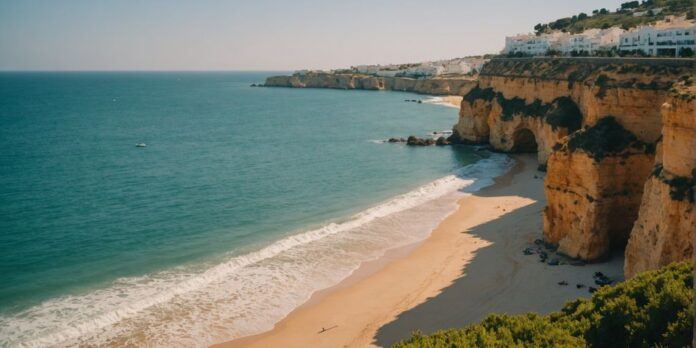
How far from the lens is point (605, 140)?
23.3 m

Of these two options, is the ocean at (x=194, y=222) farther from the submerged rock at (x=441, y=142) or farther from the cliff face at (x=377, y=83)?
the cliff face at (x=377, y=83)

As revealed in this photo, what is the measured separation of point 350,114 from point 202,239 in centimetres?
6687

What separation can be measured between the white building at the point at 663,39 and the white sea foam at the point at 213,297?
28958mm

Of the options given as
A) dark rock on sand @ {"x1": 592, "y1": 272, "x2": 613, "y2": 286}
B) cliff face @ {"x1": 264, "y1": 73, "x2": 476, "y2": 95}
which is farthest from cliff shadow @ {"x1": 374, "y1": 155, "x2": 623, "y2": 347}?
cliff face @ {"x1": 264, "y1": 73, "x2": 476, "y2": 95}

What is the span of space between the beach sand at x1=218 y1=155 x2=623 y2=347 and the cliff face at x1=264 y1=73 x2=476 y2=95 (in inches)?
4121

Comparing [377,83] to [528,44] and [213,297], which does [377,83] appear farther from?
[213,297]

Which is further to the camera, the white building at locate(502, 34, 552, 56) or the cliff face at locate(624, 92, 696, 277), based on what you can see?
the white building at locate(502, 34, 552, 56)

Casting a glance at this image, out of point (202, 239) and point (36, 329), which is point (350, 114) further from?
point (36, 329)

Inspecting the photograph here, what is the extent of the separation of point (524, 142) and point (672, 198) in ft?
116

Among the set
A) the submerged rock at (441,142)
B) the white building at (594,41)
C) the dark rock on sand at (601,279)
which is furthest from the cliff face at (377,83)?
the dark rock on sand at (601,279)

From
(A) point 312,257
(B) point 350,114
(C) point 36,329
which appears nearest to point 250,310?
(A) point 312,257

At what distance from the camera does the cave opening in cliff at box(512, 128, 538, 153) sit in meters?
51.1

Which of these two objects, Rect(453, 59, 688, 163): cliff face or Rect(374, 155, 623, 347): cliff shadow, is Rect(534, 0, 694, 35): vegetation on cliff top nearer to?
Rect(453, 59, 688, 163): cliff face

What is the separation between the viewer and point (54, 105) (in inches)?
4456
